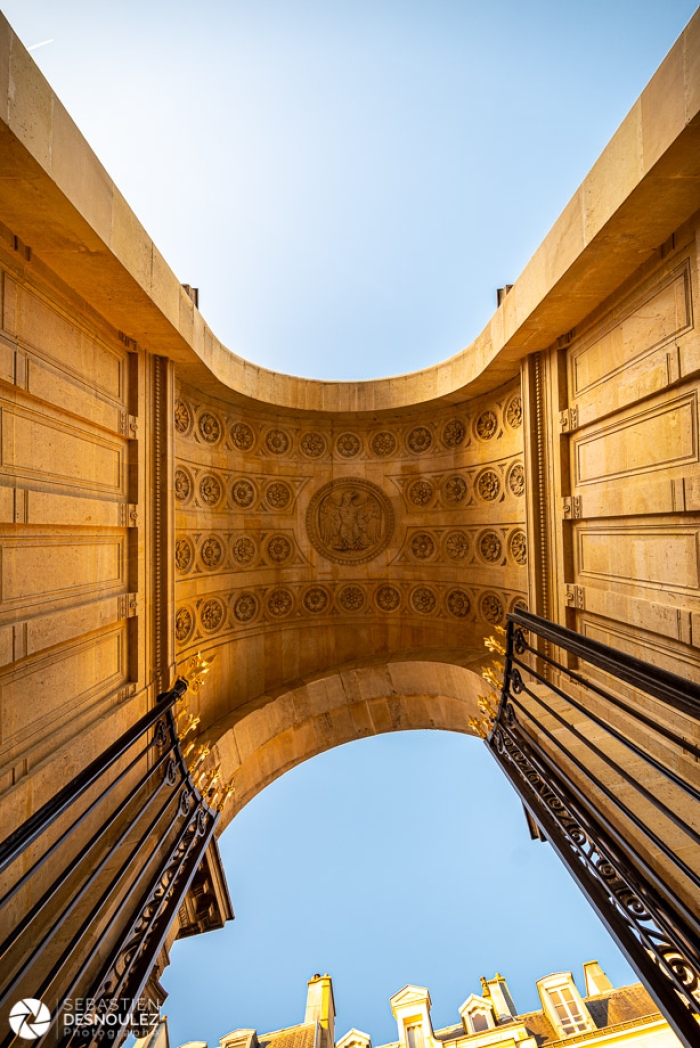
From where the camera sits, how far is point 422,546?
9.95m

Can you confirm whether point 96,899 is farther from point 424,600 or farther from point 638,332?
point 638,332

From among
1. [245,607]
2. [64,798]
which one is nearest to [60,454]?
[64,798]

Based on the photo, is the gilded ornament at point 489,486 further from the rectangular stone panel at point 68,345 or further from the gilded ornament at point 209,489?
the rectangular stone panel at point 68,345

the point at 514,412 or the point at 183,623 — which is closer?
the point at 183,623

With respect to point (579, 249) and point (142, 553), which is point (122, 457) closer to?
point (142, 553)

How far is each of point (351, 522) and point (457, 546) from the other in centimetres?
239

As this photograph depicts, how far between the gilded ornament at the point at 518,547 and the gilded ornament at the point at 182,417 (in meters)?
6.24

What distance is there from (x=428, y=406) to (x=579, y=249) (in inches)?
188

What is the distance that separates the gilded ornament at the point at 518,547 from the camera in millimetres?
7832

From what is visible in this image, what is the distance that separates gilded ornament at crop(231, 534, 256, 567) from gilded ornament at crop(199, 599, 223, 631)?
1.01 meters

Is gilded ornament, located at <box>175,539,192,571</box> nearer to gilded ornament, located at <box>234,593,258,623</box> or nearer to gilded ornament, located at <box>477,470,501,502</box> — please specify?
gilded ornament, located at <box>234,593,258,623</box>

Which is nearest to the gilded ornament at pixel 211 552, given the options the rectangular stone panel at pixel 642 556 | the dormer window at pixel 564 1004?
the rectangular stone panel at pixel 642 556

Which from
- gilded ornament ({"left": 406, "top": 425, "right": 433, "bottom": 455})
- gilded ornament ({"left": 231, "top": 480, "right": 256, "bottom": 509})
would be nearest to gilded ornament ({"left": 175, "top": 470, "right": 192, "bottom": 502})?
gilded ornament ({"left": 231, "top": 480, "right": 256, "bottom": 509})

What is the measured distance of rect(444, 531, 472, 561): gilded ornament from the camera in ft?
30.5
